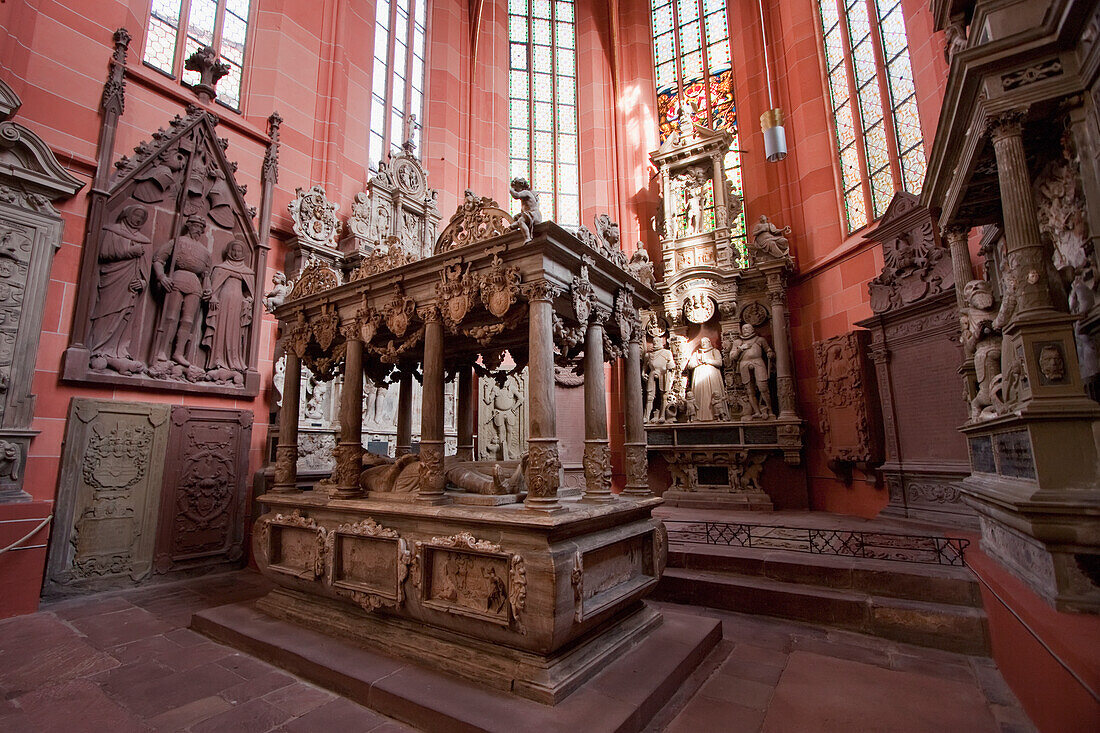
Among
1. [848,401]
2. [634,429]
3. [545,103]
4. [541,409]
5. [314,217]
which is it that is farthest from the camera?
[545,103]

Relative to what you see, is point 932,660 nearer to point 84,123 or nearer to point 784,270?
point 784,270

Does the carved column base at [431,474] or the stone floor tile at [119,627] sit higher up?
the carved column base at [431,474]

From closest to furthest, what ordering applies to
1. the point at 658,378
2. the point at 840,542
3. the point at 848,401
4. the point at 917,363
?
the point at 840,542 → the point at 917,363 → the point at 848,401 → the point at 658,378

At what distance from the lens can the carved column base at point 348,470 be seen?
419cm

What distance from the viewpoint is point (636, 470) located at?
14.0 feet

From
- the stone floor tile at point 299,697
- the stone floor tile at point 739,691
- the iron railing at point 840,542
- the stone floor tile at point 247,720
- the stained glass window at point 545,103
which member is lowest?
the stone floor tile at point 739,691

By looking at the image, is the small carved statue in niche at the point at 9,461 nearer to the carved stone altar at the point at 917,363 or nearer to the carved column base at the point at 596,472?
the carved column base at the point at 596,472

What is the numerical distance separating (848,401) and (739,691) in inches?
226

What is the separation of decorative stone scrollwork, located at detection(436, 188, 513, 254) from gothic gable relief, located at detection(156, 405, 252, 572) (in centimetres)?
418

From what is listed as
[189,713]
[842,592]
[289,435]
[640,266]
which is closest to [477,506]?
[189,713]

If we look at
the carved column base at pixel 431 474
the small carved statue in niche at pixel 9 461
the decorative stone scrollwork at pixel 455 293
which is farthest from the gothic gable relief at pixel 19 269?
the decorative stone scrollwork at pixel 455 293

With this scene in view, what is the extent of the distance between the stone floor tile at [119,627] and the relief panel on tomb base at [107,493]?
2.91 feet

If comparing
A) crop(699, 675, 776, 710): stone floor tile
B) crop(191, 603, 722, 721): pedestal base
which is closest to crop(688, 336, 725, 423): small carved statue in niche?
crop(191, 603, 722, 721): pedestal base

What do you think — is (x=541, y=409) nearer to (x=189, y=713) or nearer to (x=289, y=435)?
(x=189, y=713)
